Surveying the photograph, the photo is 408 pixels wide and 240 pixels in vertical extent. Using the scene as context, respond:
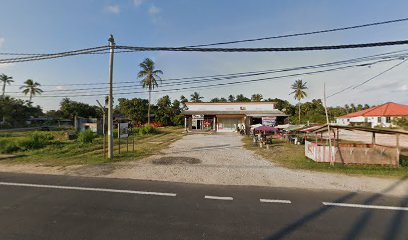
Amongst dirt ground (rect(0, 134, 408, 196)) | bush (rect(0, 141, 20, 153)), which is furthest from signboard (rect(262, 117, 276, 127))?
bush (rect(0, 141, 20, 153))

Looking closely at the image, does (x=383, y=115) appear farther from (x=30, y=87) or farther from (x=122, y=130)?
(x=30, y=87)

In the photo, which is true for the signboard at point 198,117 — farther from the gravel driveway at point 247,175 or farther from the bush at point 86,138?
the gravel driveway at point 247,175

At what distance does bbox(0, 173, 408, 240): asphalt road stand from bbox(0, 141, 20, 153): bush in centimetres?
886

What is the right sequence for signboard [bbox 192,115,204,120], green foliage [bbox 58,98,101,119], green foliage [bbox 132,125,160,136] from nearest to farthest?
green foliage [bbox 132,125,160,136]
signboard [bbox 192,115,204,120]
green foliage [bbox 58,98,101,119]

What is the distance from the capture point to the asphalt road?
12.2ft

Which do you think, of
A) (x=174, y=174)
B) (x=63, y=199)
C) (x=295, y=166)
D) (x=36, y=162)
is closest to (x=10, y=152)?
(x=36, y=162)

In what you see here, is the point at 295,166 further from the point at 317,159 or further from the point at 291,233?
the point at 291,233

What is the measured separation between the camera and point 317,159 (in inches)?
391

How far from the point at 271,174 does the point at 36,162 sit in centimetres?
1194

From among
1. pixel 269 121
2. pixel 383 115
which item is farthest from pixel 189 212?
pixel 383 115

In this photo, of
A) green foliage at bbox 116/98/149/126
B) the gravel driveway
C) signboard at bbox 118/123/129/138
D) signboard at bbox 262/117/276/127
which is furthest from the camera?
green foliage at bbox 116/98/149/126

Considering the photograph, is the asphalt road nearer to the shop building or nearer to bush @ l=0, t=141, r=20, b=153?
bush @ l=0, t=141, r=20, b=153

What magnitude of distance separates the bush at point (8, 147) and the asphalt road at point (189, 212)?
8.86m

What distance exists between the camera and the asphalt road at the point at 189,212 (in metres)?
3.72
